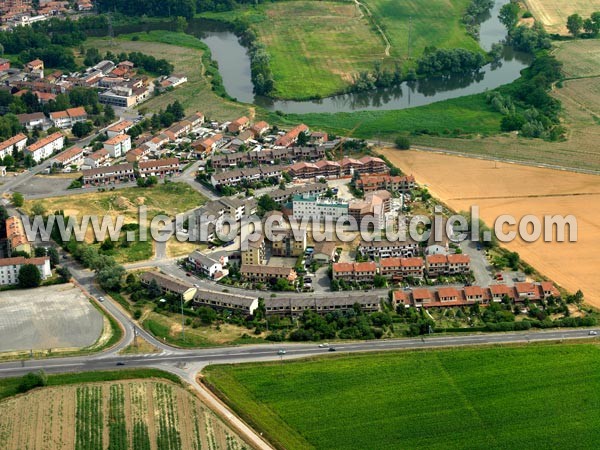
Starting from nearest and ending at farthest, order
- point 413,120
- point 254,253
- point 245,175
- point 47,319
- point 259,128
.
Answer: point 47,319 < point 254,253 < point 245,175 < point 259,128 < point 413,120

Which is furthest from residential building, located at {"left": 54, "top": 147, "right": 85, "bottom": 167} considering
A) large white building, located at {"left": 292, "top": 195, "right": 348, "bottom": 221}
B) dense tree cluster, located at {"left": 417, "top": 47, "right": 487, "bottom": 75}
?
dense tree cluster, located at {"left": 417, "top": 47, "right": 487, "bottom": 75}

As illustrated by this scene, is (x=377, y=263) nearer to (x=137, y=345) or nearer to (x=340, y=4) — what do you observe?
(x=137, y=345)

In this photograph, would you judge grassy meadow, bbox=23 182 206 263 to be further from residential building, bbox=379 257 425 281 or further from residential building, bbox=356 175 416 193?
residential building, bbox=379 257 425 281

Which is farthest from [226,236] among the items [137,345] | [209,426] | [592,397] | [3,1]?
[3,1]

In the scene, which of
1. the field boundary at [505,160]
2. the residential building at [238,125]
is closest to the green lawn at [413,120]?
the field boundary at [505,160]

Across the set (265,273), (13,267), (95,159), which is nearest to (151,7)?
(95,159)

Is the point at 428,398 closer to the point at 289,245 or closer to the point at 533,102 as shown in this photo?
the point at 289,245

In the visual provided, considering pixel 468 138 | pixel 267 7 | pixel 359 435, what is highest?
pixel 267 7
